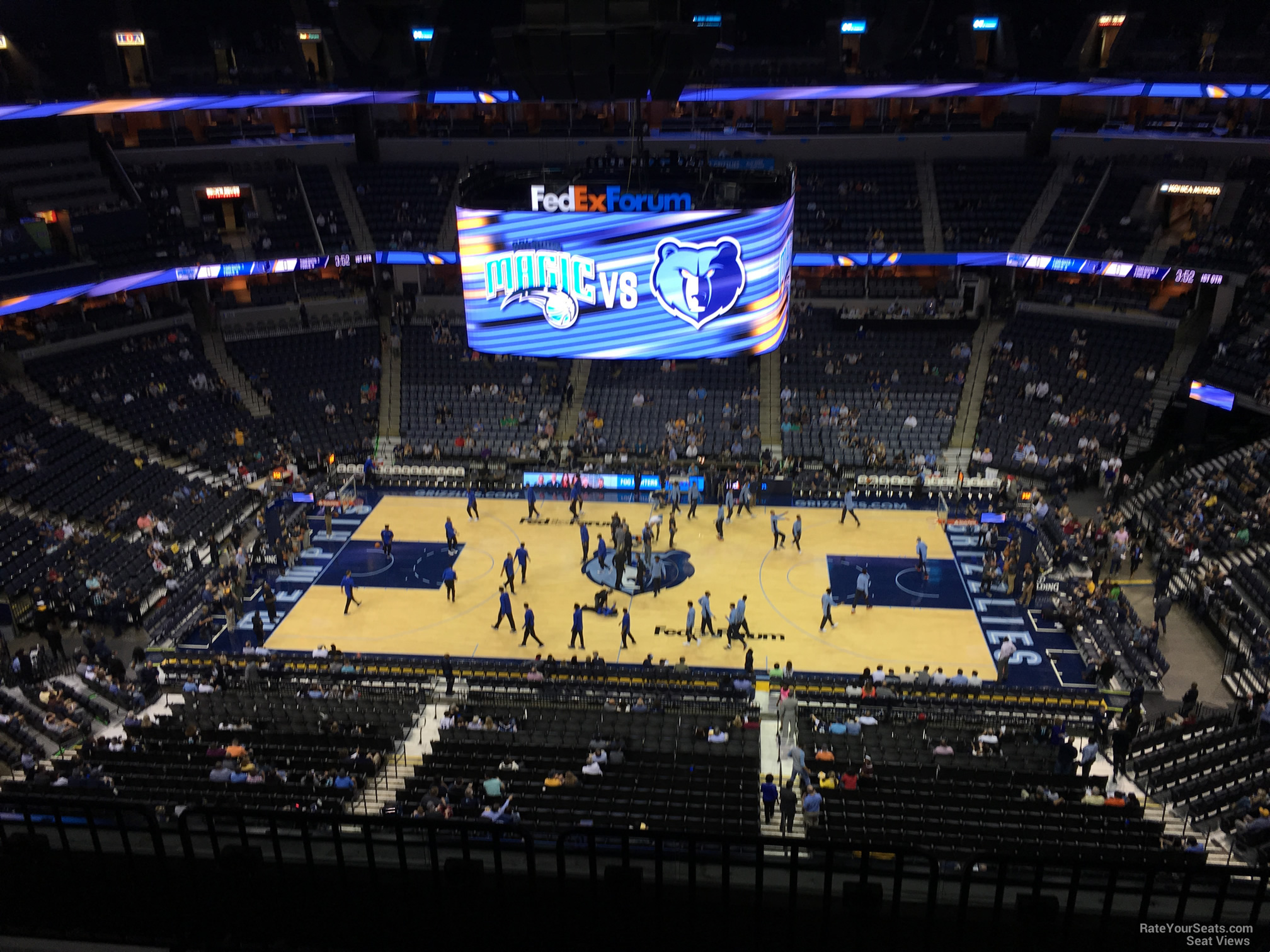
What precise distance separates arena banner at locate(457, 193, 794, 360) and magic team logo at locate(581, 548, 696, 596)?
19.3 feet

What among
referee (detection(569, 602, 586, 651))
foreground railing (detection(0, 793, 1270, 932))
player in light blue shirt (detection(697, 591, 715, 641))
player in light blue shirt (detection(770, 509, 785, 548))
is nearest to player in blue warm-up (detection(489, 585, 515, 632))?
referee (detection(569, 602, 586, 651))

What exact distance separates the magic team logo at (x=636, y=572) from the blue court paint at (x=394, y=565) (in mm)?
4315

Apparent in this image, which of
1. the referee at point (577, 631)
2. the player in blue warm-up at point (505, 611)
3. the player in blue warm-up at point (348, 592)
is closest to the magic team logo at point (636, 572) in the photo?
the referee at point (577, 631)

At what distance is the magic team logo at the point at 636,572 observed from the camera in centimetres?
2753

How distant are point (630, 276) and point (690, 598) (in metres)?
8.84

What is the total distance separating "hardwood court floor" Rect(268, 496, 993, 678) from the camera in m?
24.4

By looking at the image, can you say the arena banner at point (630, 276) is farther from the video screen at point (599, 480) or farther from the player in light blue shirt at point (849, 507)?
the video screen at point (599, 480)

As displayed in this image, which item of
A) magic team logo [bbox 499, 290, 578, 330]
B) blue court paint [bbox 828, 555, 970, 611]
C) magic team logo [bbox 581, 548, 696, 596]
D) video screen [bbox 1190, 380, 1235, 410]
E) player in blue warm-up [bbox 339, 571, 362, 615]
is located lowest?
blue court paint [bbox 828, 555, 970, 611]

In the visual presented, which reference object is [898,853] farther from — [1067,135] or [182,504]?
[1067,135]

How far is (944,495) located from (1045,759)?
16672mm

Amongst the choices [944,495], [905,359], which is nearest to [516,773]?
[944,495]

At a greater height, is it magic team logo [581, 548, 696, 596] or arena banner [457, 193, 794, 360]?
arena banner [457, 193, 794, 360]

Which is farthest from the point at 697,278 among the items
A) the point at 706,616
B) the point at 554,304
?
the point at 706,616

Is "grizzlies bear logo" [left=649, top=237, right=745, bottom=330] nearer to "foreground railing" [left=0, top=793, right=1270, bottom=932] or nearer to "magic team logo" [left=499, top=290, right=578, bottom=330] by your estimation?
"magic team logo" [left=499, top=290, right=578, bottom=330]
